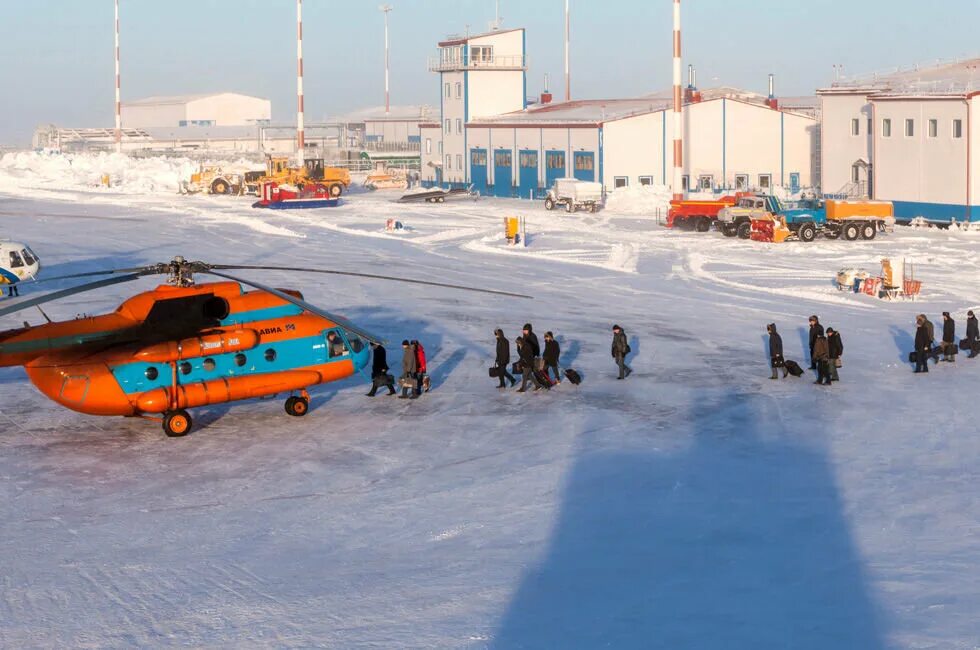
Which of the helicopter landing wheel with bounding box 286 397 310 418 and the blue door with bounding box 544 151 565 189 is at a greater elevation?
the blue door with bounding box 544 151 565 189

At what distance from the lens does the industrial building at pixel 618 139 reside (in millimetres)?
71875

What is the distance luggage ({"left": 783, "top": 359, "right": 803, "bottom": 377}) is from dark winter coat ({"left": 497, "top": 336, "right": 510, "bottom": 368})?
5.62 meters

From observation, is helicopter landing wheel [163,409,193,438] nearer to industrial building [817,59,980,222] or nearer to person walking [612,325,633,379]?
person walking [612,325,633,379]

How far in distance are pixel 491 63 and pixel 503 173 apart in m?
7.41

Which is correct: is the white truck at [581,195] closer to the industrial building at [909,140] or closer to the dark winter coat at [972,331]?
the industrial building at [909,140]

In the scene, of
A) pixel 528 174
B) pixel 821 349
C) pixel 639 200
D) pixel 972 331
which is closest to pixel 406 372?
pixel 821 349

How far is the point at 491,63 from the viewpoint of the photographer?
81.6 m

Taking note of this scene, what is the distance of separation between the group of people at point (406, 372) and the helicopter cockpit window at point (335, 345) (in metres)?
1.65

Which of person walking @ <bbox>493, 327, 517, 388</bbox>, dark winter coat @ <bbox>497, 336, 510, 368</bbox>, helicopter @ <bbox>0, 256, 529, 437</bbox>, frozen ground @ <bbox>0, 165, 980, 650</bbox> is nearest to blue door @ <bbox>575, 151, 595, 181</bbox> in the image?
frozen ground @ <bbox>0, 165, 980, 650</bbox>

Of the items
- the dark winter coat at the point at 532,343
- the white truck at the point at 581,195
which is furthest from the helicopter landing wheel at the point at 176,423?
the white truck at the point at 581,195

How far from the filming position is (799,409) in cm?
2350

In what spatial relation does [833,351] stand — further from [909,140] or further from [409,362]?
[909,140]

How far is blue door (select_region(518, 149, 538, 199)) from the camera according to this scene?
76.8 m

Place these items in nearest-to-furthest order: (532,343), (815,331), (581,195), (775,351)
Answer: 1. (532,343)
2. (815,331)
3. (775,351)
4. (581,195)
